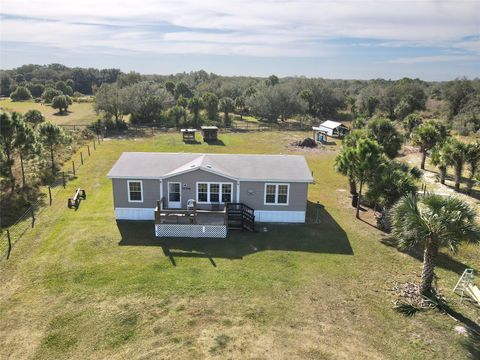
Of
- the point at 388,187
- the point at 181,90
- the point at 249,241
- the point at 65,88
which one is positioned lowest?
the point at 249,241

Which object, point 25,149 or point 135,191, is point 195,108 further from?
Answer: point 135,191

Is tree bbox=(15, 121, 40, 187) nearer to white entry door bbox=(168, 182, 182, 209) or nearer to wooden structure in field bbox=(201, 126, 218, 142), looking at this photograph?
white entry door bbox=(168, 182, 182, 209)

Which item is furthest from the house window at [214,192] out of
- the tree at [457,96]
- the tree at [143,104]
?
the tree at [457,96]

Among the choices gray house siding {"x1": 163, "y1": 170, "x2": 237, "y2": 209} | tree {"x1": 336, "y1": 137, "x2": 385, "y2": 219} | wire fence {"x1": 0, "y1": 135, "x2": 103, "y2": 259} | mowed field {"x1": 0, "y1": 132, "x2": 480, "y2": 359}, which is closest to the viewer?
mowed field {"x1": 0, "y1": 132, "x2": 480, "y2": 359}

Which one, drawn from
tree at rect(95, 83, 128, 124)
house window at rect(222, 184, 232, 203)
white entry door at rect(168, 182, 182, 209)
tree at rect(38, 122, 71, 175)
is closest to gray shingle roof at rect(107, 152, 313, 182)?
house window at rect(222, 184, 232, 203)

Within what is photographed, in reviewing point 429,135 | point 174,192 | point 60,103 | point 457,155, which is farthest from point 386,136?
point 60,103
